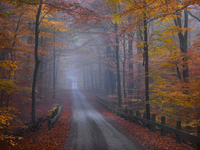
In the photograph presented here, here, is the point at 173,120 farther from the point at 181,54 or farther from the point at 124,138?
the point at 124,138

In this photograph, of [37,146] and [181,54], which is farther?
[181,54]

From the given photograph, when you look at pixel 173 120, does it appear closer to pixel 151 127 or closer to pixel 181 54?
pixel 151 127

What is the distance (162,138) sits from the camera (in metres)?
7.57

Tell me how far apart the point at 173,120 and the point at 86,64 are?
29317 millimetres

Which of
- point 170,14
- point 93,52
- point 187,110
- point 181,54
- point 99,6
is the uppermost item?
point 99,6

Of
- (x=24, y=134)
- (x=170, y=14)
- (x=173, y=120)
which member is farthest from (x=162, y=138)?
(x=24, y=134)

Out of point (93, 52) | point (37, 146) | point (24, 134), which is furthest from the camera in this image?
point (93, 52)

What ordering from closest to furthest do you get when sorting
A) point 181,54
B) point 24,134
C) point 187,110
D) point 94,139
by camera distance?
point 94,139 < point 24,134 < point 187,110 < point 181,54

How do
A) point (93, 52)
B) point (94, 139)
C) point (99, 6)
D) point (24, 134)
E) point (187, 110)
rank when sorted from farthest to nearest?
point (93, 52), point (99, 6), point (187, 110), point (24, 134), point (94, 139)

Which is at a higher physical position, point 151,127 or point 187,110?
point 187,110

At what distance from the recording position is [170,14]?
8.70 meters

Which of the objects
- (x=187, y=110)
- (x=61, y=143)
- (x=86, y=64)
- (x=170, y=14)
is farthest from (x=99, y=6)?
(x=86, y=64)

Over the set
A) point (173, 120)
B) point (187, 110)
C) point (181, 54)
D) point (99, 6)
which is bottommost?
point (173, 120)

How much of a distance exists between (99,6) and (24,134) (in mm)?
14957
